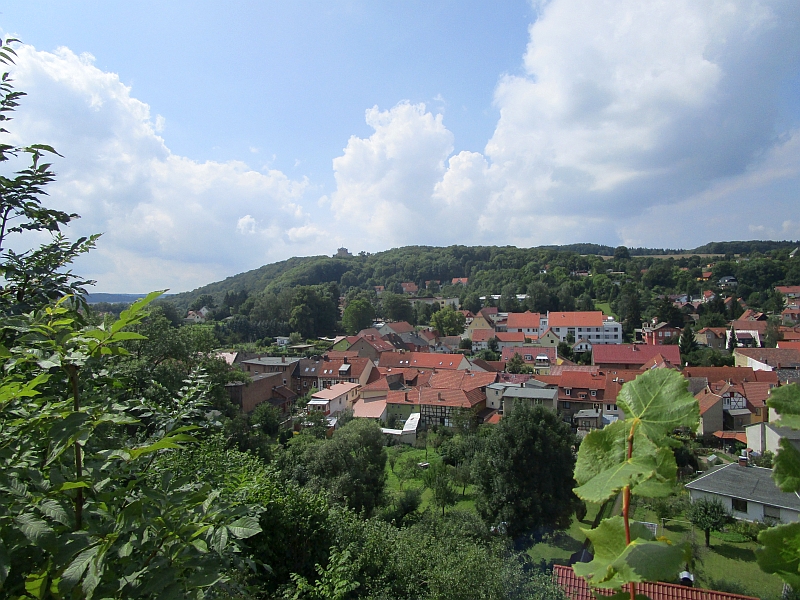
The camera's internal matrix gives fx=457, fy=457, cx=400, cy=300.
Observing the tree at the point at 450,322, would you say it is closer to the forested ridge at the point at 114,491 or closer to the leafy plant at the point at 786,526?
the forested ridge at the point at 114,491

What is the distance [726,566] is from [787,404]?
65.0 feet

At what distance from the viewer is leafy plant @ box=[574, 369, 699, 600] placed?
0.70m

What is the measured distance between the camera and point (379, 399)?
35562 mm

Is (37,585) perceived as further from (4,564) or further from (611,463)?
(611,463)

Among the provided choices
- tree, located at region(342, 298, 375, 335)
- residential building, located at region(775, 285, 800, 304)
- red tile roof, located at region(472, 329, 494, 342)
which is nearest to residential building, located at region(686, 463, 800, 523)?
red tile roof, located at region(472, 329, 494, 342)

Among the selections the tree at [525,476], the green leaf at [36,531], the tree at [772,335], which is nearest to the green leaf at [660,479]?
the green leaf at [36,531]

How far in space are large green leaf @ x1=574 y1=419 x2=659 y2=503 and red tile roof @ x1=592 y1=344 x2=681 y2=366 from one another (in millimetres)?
47205

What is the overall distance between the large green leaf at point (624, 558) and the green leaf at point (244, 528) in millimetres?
1716

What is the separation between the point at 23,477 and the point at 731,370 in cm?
4489

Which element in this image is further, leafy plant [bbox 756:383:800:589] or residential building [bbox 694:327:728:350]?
residential building [bbox 694:327:728:350]

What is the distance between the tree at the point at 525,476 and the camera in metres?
16.7

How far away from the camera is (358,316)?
6862cm

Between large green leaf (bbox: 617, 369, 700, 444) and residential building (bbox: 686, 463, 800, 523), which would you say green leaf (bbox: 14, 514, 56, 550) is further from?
residential building (bbox: 686, 463, 800, 523)

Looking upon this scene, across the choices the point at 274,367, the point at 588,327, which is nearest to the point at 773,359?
the point at 588,327
